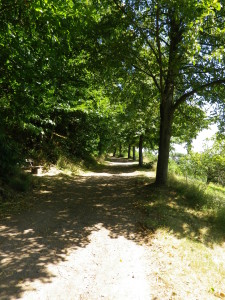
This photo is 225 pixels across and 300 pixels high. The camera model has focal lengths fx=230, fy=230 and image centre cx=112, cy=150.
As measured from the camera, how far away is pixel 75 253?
474 centimetres

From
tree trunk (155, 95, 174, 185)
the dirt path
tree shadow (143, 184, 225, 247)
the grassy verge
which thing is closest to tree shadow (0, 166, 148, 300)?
the dirt path

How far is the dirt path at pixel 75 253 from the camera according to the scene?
143 inches

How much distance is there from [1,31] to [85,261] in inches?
238

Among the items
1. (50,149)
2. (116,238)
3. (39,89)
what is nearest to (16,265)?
(116,238)

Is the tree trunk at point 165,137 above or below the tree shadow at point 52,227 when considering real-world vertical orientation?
above

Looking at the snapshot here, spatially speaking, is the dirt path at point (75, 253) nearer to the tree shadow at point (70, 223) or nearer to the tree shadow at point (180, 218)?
the tree shadow at point (70, 223)

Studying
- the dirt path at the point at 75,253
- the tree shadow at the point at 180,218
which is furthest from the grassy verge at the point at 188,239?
the dirt path at the point at 75,253

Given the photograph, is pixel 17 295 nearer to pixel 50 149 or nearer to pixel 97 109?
pixel 50 149

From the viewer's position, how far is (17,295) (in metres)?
3.35

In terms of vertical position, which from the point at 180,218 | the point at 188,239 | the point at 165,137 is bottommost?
the point at 188,239

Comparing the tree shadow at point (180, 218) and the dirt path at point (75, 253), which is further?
the tree shadow at point (180, 218)

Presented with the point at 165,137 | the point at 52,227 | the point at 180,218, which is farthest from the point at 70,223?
the point at 165,137

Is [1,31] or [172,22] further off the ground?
[172,22]

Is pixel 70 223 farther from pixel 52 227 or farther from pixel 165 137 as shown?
pixel 165 137
